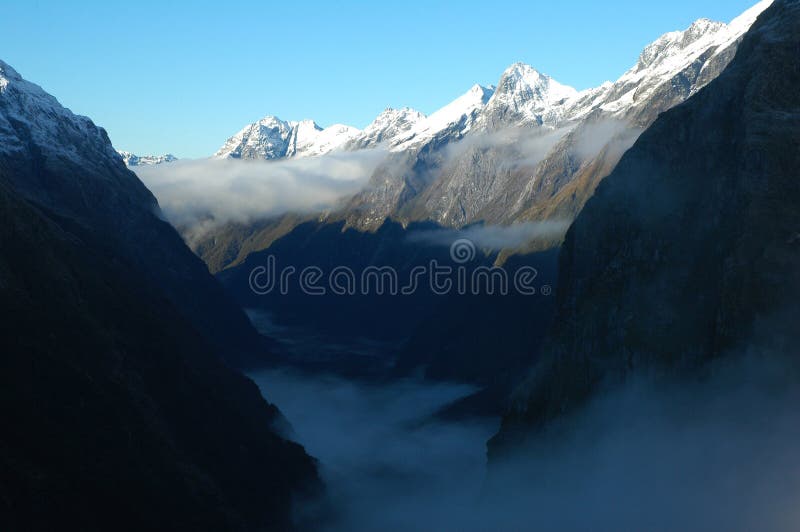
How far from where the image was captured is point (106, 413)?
112500 millimetres

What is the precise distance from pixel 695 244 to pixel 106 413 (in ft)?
277

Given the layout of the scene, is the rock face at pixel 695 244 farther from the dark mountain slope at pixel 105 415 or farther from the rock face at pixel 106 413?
the dark mountain slope at pixel 105 415

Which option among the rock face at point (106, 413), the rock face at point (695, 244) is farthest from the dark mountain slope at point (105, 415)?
the rock face at point (695, 244)

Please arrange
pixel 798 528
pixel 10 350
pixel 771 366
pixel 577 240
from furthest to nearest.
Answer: pixel 577 240
pixel 10 350
pixel 771 366
pixel 798 528

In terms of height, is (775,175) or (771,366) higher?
(775,175)

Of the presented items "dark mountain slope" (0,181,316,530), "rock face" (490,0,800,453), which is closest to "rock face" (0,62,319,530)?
"dark mountain slope" (0,181,316,530)

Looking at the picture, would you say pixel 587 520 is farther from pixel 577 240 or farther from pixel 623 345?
pixel 577 240

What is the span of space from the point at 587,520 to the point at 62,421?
230 feet

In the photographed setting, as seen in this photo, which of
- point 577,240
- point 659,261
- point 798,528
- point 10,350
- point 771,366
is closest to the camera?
point 798,528

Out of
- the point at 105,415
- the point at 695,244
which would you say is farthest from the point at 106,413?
the point at 695,244

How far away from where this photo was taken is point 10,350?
348 ft

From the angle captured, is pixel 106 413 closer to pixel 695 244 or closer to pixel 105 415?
pixel 105 415

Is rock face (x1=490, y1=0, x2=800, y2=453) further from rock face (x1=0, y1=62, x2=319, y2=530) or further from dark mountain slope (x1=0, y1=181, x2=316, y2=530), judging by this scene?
dark mountain slope (x1=0, y1=181, x2=316, y2=530)

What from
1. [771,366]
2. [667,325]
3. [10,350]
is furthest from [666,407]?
[10,350]
